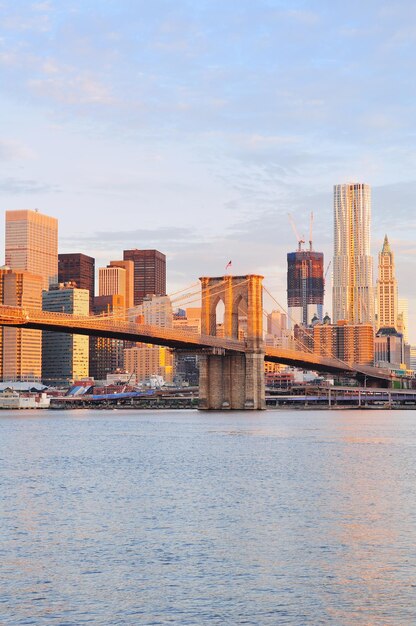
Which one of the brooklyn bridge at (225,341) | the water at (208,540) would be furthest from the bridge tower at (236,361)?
the water at (208,540)

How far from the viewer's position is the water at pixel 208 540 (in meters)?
19.8

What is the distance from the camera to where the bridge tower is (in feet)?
366

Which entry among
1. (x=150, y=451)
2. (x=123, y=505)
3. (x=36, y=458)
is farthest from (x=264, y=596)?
(x=150, y=451)

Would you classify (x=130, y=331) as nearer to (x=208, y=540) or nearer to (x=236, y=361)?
(x=236, y=361)

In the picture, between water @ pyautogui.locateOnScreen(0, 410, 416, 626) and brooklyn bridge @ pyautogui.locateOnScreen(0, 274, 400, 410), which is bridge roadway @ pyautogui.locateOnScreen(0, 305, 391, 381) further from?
water @ pyautogui.locateOnScreen(0, 410, 416, 626)

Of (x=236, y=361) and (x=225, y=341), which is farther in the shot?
(x=236, y=361)

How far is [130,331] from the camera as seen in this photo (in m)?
94.7

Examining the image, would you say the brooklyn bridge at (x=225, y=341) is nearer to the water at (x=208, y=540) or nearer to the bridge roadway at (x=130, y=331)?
the bridge roadway at (x=130, y=331)

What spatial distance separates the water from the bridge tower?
61456 millimetres

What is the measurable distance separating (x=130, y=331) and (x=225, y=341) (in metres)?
16.6

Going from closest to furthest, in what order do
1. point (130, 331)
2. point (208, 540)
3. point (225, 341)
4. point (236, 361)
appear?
point (208, 540) < point (130, 331) < point (225, 341) < point (236, 361)

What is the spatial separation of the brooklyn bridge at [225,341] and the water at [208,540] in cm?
4384

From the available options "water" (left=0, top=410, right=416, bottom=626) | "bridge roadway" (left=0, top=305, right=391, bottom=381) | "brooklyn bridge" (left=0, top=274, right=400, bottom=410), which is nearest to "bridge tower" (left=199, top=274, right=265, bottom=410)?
"brooklyn bridge" (left=0, top=274, right=400, bottom=410)

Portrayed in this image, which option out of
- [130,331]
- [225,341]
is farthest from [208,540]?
[225,341]
